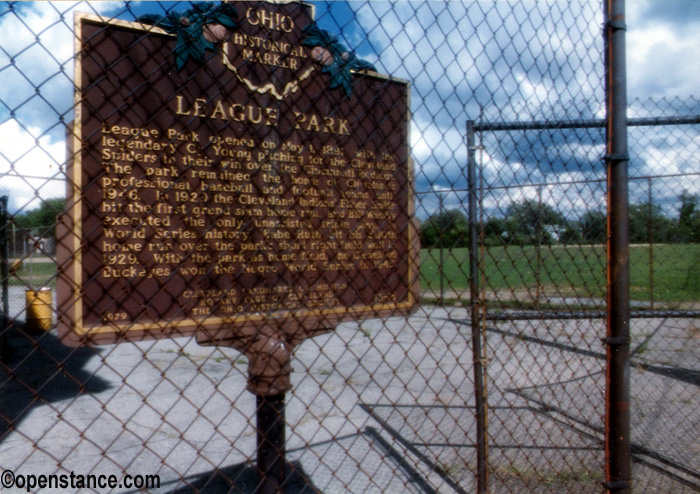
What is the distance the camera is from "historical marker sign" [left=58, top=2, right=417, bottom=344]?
72.2 inches

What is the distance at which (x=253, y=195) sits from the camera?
2125mm

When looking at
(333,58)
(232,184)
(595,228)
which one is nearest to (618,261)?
(595,228)

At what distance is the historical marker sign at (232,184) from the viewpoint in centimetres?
183

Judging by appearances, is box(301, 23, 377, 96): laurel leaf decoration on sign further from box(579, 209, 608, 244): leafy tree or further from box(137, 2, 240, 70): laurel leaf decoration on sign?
box(579, 209, 608, 244): leafy tree

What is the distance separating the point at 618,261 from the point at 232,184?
184 cm

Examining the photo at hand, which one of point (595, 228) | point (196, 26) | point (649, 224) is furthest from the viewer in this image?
point (649, 224)

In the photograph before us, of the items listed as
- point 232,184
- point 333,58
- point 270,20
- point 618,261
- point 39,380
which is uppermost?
point 270,20

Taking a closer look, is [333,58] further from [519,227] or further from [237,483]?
[237,483]

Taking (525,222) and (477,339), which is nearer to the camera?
(477,339)

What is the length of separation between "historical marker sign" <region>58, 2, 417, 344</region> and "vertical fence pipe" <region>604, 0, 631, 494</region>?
3.28 feet

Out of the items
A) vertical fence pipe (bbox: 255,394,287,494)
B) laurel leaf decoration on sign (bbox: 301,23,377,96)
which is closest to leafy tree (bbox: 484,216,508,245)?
laurel leaf decoration on sign (bbox: 301,23,377,96)

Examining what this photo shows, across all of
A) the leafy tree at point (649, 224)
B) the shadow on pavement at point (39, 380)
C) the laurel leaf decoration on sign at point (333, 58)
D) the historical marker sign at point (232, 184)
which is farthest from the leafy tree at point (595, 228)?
the leafy tree at point (649, 224)

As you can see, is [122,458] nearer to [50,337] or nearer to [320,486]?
[320,486]

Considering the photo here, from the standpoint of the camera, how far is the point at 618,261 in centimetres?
254
